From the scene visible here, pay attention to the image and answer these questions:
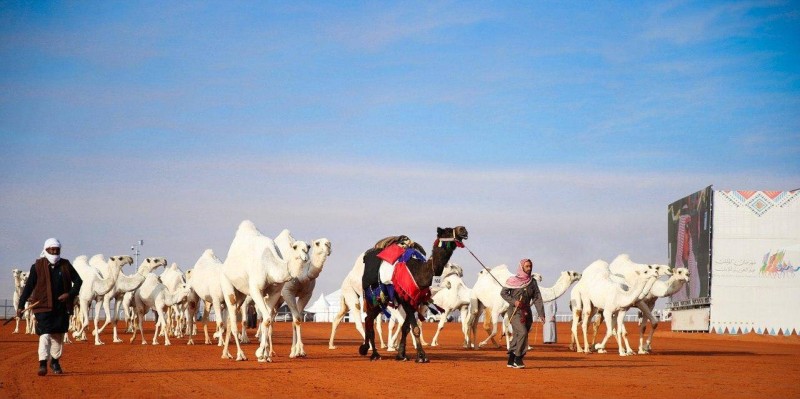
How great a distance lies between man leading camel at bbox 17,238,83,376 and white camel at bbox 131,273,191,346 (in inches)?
504

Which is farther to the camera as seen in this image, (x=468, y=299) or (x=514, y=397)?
(x=468, y=299)

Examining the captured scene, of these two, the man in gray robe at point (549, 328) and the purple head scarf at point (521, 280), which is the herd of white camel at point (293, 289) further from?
the man in gray robe at point (549, 328)

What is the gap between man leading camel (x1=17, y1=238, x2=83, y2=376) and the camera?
50.4 feet

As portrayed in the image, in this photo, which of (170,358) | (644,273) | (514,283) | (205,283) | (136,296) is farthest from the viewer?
(136,296)

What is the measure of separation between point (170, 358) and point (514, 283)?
294 inches

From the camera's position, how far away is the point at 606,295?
2553 centimetres

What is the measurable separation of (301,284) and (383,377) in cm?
624

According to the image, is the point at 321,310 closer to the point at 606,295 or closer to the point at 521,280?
the point at 606,295

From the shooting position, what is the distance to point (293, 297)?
21.5 metres

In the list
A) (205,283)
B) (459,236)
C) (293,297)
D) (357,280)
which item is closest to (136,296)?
Answer: (205,283)

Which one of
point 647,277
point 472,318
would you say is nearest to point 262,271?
point 647,277

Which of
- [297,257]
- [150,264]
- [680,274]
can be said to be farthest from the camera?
[150,264]

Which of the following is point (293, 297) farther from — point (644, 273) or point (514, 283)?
point (644, 273)

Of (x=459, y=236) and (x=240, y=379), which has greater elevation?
(x=459, y=236)
